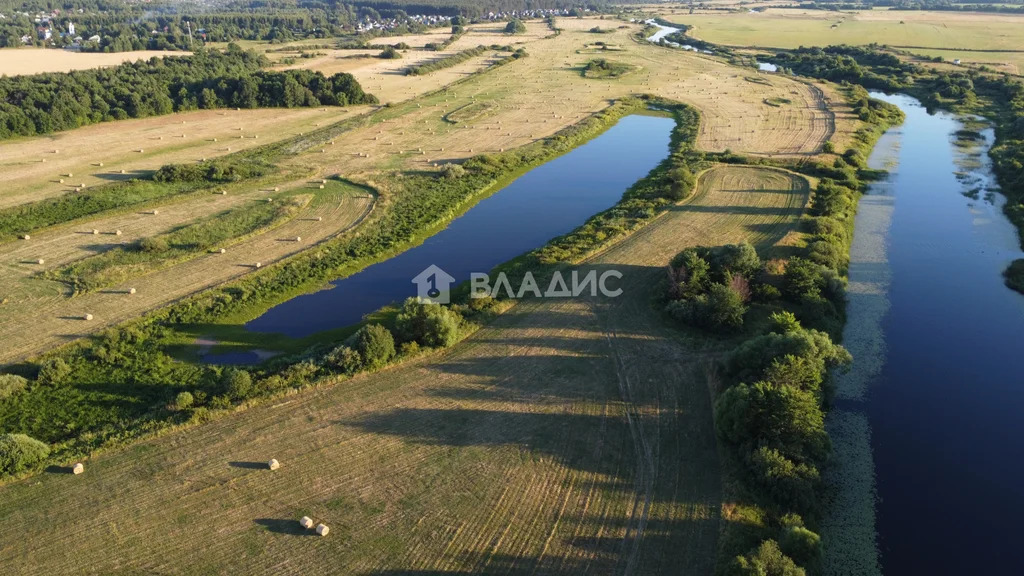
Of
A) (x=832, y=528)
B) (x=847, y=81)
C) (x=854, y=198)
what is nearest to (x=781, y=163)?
(x=854, y=198)

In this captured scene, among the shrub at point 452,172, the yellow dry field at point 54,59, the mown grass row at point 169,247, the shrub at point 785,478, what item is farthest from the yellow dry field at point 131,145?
the shrub at point 785,478

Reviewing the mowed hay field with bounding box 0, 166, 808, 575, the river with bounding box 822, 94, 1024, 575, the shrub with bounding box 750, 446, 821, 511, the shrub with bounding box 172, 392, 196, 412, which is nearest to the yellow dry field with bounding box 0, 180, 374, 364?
the shrub with bounding box 172, 392, 196, 412

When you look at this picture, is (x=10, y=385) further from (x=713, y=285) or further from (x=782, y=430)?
(x=713, y=285)

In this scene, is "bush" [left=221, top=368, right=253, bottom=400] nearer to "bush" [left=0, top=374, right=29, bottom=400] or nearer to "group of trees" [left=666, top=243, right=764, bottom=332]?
"bush" [left=0, top=374, right=29, bottom=400]

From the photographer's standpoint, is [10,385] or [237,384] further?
[10,385]

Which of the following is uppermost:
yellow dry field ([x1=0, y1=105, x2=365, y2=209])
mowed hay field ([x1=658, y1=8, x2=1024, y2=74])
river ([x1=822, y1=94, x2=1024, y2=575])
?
mowed hay field ([x1=658, y1=8, x2=1024, y2=74])

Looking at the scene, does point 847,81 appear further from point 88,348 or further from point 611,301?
point 88,348

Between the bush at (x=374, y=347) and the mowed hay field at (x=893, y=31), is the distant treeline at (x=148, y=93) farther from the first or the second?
the mowed hay field at (x=893, y=31)

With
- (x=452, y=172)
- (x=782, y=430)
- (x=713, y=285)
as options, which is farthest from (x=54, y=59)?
(x=782, y=430)
